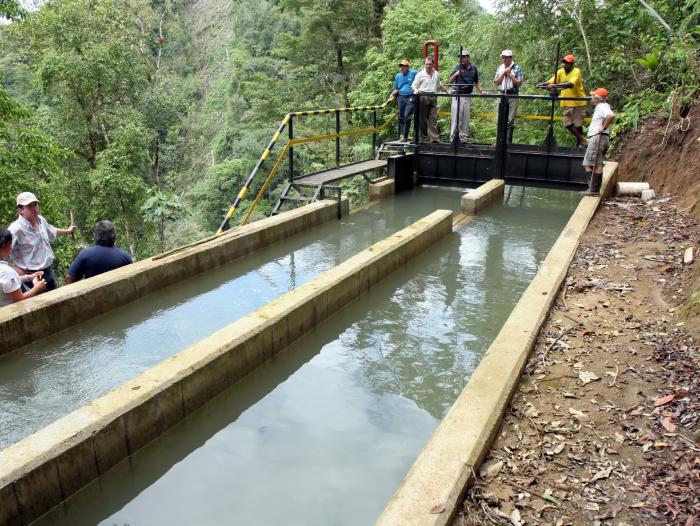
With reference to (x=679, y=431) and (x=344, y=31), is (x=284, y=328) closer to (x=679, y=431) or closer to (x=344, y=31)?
(x=679, y=431)

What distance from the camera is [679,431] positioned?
375 centimetres

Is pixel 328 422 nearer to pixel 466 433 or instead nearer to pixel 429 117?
pixel 466 433

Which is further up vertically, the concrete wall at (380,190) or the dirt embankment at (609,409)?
the concrete wall at (380,190)

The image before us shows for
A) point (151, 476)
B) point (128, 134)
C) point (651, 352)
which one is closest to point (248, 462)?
point (151, 476)

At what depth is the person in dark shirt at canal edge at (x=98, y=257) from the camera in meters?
6.25

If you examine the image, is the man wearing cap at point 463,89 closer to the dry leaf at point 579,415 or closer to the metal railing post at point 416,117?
the metal railing post at point 416,117

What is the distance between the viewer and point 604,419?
3984 mm

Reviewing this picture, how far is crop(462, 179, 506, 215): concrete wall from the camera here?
35.3 feet

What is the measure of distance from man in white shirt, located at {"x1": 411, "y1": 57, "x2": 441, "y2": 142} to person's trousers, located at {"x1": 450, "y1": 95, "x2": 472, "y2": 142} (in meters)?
0.51

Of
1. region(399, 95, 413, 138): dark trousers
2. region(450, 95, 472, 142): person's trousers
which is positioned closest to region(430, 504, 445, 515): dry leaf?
region(450, 95, 472, 142): person's trousers

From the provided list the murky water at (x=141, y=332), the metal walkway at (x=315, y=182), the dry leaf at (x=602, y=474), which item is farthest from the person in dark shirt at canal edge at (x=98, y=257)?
the dry leaf at (x=602, y=474)

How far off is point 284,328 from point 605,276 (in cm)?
374

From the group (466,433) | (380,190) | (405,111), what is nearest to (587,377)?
(466,433)

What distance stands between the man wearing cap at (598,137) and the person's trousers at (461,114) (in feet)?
9.61
